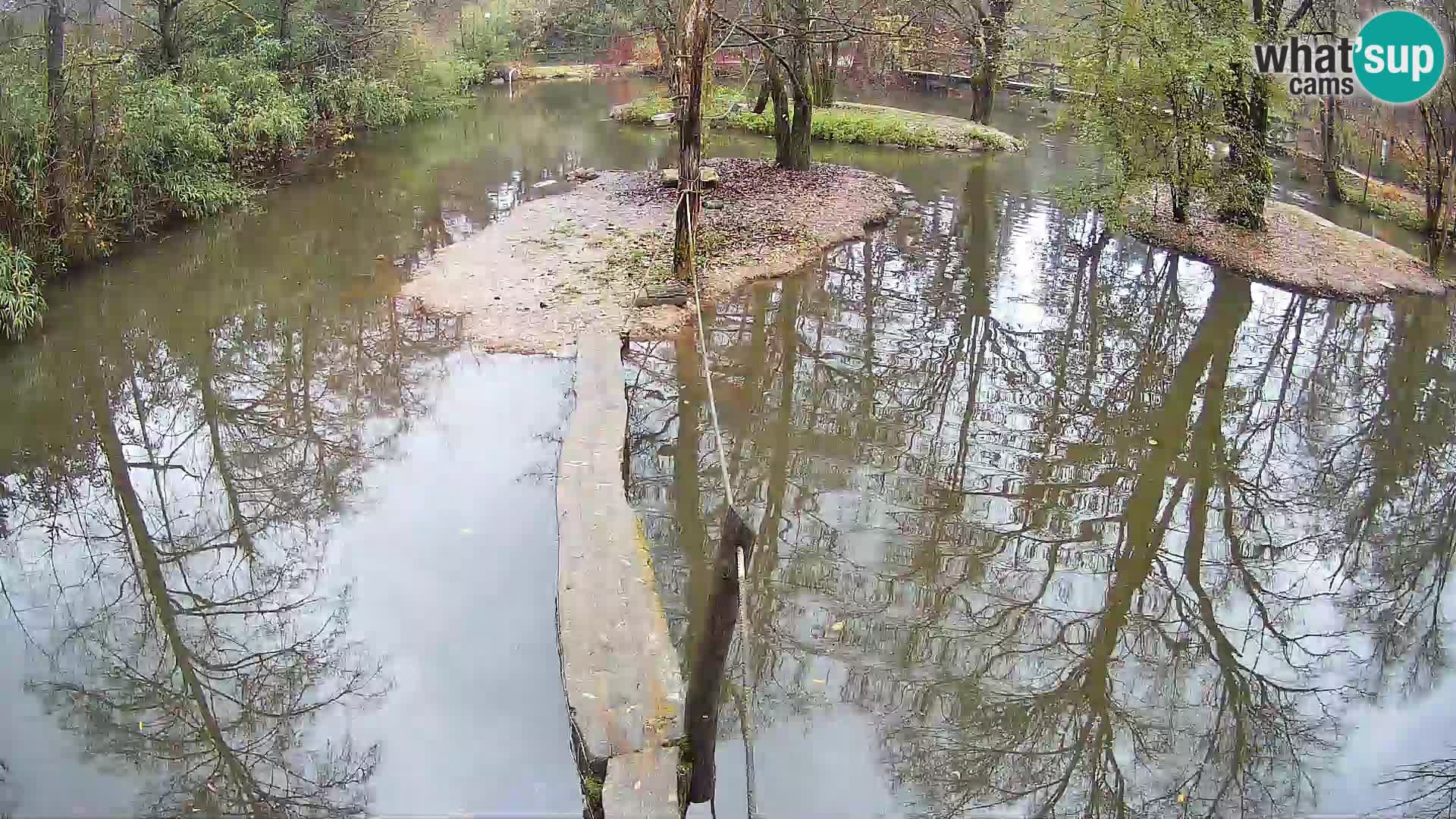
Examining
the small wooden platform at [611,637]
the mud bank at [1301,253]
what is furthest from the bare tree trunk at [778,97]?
the small wooden platform at [611,637]

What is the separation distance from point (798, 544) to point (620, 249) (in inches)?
271

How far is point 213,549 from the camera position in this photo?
645 cm

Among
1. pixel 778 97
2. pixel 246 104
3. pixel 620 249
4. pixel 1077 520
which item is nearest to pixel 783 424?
Answer: pixel 1077 520

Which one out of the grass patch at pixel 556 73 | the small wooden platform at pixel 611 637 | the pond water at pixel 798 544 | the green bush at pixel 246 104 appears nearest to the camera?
the small wooden platform at pixel 611 637

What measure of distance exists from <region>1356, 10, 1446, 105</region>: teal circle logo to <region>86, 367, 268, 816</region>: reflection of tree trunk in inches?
542

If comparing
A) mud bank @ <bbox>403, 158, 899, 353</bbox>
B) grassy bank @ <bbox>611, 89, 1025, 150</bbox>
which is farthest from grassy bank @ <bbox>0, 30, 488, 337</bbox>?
grassy bank @ <bbox>611, 89, 1025, 150</bbox>

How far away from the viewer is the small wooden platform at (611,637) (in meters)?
4.14

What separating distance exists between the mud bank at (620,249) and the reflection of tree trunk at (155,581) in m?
3.14

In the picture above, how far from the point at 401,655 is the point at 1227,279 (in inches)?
423

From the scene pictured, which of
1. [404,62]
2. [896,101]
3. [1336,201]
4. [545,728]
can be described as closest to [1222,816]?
[545,728]

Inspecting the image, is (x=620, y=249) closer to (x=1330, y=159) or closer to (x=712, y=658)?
(x=712, y=658)

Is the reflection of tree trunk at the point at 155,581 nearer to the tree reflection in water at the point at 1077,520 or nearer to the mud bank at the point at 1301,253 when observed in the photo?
the tree reflection in water at the point at 1077,520

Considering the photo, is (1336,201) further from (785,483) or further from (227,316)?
(227,316)

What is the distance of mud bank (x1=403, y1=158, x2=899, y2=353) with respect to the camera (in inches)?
400
